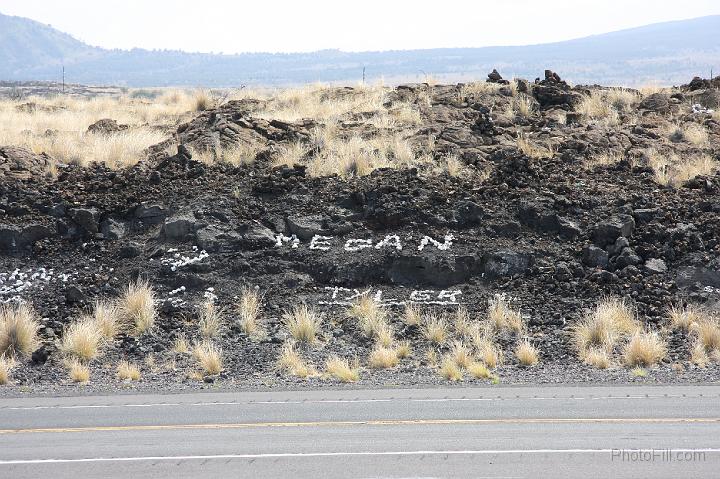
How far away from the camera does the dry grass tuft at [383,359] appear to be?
50.3 feet

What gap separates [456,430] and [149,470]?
3.86 meters

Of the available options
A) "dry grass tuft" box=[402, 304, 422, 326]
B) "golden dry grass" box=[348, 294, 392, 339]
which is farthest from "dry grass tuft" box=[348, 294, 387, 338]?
"dry grass tuft" box=[402, 304, 422, 326]

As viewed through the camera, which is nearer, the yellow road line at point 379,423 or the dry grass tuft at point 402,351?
the yellow road line at point 379,423

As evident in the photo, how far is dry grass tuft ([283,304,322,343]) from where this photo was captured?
1659 cm

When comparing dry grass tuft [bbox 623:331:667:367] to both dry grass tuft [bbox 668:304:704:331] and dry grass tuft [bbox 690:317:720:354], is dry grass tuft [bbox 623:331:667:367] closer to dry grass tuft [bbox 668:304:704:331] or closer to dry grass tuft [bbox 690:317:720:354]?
dry grass tuft [bbox 690:317:720:354]

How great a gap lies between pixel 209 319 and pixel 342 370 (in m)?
3.78

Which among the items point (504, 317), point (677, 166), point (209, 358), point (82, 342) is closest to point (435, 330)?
point (504, 317)

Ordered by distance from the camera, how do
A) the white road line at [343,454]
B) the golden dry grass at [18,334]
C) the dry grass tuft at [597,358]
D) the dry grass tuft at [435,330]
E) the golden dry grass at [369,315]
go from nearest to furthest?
the white road line at [343,454] < the dry grass tuft at [597,358] < the golden dry grass at [18,334] < the dry grass tuft at [435,330] < the golden dry grass at [369,315]

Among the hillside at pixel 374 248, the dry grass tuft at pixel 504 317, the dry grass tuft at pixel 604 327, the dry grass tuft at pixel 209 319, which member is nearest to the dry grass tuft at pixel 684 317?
the hillside at pixel 374 248

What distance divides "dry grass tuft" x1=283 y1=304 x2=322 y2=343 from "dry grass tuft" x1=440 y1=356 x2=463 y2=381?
2897 mm

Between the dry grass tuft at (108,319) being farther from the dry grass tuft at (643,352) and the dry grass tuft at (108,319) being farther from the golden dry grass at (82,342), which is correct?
the dry grass tuft at (643,352)

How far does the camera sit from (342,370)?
14.5 metres

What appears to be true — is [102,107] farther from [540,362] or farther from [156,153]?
[540,362]

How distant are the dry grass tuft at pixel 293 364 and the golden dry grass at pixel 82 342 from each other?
349 centimetres
